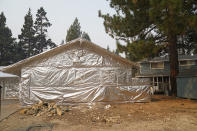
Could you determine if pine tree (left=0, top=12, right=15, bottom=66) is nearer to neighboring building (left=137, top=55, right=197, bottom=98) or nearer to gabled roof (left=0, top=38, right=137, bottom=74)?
gabled roof (left=0, top=38, right=137, bottom=74)

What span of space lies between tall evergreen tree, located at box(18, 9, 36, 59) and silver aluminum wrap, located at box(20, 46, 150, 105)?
29.8 metres

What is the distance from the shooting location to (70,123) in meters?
5.98

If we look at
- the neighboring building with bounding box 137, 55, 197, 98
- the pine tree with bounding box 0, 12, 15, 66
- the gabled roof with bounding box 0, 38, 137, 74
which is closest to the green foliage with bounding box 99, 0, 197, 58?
the gabled roof with bounding box 0, 38, 137, 74

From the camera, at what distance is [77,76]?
10133 mm

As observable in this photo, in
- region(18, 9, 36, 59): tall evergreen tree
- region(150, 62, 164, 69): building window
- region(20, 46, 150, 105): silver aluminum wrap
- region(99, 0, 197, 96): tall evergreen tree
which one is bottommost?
region(20, 46, 150, 105): silver aluminum wrap

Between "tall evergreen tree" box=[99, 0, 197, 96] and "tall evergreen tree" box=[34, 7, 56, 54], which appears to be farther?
"tall evergreen tree" box=[34, 7, 56, 54]

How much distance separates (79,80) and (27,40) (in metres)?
32.8

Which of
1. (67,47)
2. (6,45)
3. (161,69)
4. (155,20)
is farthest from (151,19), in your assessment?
(6,45)

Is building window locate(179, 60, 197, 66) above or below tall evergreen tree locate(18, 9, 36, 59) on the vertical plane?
below

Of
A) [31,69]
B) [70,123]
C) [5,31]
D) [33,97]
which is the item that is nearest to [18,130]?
[70,123]

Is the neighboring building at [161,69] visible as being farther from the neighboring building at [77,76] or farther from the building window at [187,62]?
the neighboring building at [77,76]

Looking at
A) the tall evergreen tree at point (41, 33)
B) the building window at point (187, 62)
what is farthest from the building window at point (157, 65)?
the tall evergreen tree at point (41, 33)

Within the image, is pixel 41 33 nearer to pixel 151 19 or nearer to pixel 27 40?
pixel 27 40

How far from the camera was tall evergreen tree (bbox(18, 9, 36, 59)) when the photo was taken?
1437 inches
